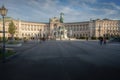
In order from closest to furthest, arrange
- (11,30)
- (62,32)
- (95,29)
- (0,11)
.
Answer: (0,11)
(11,30)
(62,32)
(95,29)

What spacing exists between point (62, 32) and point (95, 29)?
197 ft

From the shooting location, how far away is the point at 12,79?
9.55 metres

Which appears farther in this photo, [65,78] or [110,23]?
[110,23]

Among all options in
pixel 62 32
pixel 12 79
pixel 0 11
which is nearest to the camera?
pixel 12 79

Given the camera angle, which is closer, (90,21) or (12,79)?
(12,79)

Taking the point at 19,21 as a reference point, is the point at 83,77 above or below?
below

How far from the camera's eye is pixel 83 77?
390 inches

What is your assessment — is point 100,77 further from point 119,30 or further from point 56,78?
point 119,30

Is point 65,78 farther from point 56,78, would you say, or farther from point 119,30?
point 119,30

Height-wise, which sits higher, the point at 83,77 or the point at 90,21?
the point at 90,21

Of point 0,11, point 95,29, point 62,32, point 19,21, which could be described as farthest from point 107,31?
point 0,11

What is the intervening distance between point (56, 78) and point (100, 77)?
220 cm

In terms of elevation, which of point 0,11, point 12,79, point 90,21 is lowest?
point 12,79

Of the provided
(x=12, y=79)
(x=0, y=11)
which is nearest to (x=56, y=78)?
(x=12, y=79)
